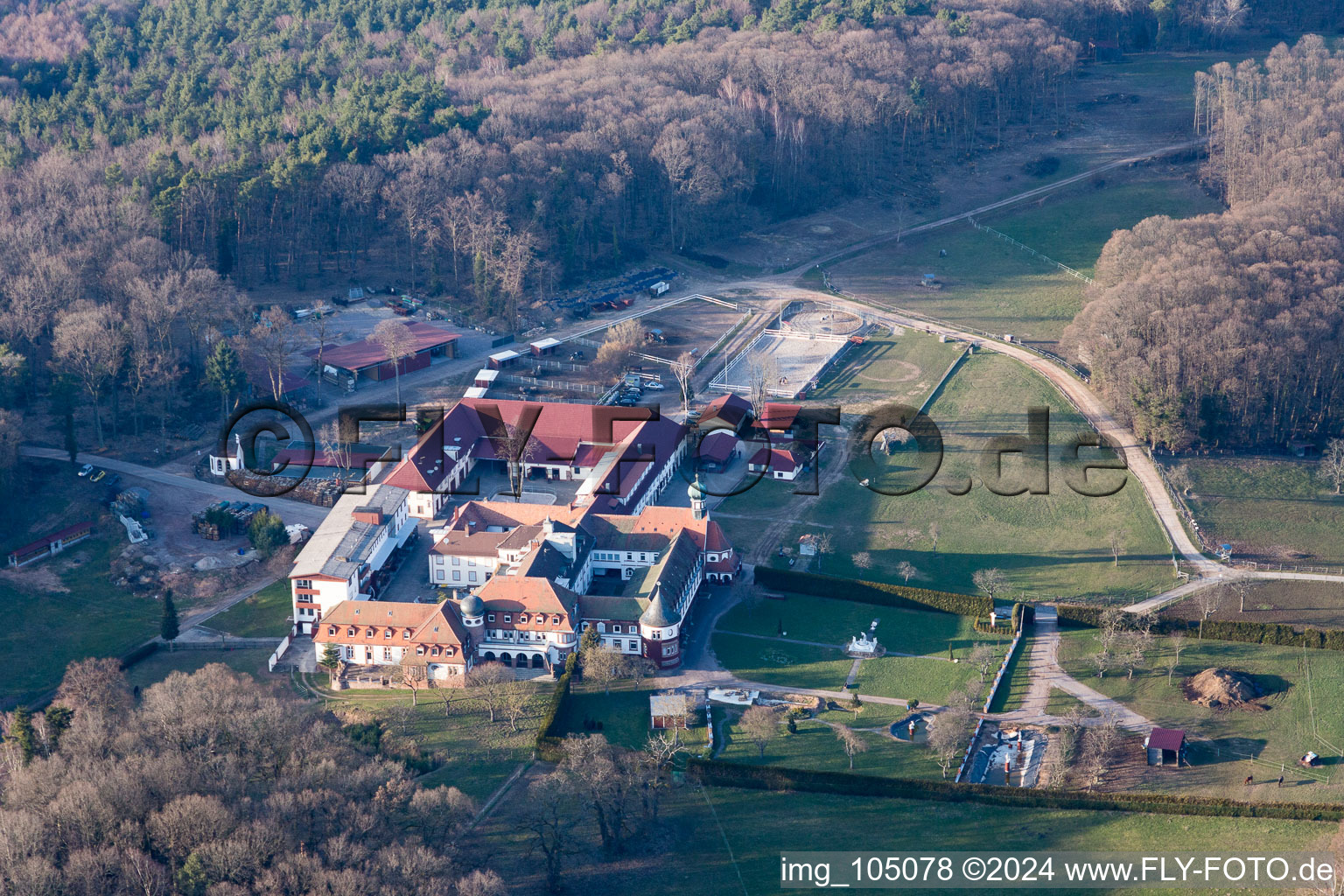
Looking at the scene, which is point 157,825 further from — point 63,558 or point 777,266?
point 777,266

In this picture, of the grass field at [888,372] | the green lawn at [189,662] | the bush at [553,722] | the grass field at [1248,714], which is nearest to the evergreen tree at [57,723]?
the green lawn at [189,662]

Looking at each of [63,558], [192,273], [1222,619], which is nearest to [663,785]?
[1222,619]

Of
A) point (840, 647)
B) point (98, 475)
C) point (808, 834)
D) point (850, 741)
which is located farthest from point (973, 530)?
point (98, 475)

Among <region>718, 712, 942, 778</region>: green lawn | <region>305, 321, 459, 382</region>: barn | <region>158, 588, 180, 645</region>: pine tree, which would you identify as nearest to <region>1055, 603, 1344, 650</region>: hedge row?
<region>718, 712, 942, 778</region>: green lawn

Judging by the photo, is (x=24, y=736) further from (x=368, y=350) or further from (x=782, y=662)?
(x=368, y=350)

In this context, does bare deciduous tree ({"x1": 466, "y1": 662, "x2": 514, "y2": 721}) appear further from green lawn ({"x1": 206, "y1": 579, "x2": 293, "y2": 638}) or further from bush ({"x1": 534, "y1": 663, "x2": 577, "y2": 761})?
green lawn ({"x1": 206, "y1": 579, "x2": 293, "y2": 638})

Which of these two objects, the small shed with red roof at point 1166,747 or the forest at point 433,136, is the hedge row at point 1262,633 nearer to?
Result: the small shed with red roof at point 1166,747

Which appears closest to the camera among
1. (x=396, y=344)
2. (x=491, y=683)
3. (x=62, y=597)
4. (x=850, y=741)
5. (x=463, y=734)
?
(x=850, y=741)
